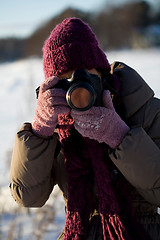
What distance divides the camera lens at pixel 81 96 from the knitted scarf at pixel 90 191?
3.3 inches

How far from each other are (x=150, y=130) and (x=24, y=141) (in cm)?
29

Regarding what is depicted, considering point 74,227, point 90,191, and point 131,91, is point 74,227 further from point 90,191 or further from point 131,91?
point 131,91

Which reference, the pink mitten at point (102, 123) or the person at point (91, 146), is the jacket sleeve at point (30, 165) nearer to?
the person at point (91, 146)

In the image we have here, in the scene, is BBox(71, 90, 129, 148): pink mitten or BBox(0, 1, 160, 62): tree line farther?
BBox(0, 1, 160, 62): tree line

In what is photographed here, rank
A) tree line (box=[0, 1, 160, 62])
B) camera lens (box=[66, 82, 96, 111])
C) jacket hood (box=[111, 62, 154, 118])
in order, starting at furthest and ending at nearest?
tree line (box=[0, 1, 160, 62])
jacket hood (box=[111, 62, 154, 118])
camera lens (box=[66, 82, 96, 111])

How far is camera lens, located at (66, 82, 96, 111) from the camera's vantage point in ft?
1.94

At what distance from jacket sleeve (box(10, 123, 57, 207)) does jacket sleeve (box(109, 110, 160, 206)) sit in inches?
5.8

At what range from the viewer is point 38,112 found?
65cm

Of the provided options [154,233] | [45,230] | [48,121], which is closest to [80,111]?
[48,121]

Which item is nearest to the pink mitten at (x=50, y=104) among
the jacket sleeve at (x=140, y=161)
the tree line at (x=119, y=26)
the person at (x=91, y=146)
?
the person at (x=91, y=146)

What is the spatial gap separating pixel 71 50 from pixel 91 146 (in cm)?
22

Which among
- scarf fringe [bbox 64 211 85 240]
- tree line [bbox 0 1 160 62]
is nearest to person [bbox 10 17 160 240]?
scarf fringe [bbox 64 211 85 240]

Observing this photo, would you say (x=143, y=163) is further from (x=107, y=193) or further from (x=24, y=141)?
(x=24, y=141)

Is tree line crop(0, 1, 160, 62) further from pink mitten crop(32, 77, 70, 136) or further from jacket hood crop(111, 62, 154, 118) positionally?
pink mitten crop(32, 77, 70, 136)
